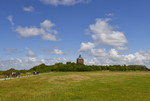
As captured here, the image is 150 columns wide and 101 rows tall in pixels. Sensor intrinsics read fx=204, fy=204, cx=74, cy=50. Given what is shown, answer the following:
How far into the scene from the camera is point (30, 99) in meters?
22.2

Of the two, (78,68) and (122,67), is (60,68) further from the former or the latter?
(122,67)

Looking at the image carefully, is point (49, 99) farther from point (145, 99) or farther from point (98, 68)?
point (98, 68)

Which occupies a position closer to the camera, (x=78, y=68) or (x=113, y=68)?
(x=78, y=68)

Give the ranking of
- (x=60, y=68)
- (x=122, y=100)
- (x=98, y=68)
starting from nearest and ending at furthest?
(x=122, y=100) → (x=60, y=68) → (x=98, y=68)

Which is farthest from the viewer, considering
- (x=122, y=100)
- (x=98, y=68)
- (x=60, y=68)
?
(x=98, y=68)

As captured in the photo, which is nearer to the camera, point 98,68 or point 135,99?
point 135,99

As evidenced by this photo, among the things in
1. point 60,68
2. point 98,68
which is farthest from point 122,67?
point 60,68

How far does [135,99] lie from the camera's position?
21922 mm

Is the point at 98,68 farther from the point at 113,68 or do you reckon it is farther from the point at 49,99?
the point at 49,99

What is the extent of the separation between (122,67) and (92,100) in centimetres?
18051

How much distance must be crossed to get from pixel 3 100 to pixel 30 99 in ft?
9.13

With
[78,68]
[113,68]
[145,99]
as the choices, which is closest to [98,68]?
[113,68]

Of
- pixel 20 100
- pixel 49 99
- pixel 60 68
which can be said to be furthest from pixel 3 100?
pixel 60 68

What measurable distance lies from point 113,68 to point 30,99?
179161mm
